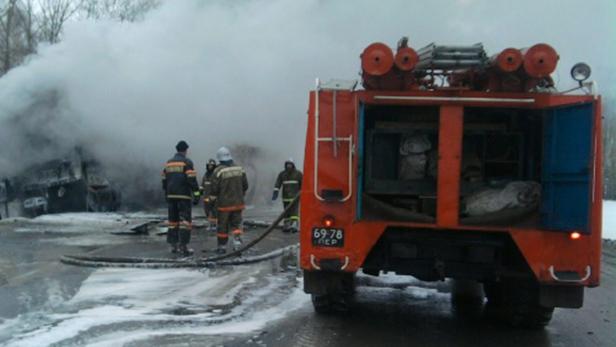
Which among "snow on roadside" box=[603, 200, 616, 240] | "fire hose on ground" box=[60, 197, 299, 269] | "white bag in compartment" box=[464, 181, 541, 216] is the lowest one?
"snow on roadside" box=[603, 200, 616, 240]

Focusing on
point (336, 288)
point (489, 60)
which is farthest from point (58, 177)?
point (489, 60)

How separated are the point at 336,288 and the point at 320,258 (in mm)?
513

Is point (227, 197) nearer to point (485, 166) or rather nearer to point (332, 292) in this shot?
point (332, 292)

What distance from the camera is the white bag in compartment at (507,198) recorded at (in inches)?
206

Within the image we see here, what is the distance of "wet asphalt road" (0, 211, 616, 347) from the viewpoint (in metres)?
5.18

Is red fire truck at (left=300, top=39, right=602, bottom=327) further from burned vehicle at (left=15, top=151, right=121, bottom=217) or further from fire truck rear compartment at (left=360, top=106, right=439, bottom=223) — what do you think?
burned vehicle at (left=15, top=151, right=121, bottom=217)

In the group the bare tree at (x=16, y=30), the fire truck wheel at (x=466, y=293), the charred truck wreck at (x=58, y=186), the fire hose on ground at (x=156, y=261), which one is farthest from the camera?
the bare tree at (x=16, y=30)

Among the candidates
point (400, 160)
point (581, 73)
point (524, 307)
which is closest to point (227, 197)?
point (400, 160)

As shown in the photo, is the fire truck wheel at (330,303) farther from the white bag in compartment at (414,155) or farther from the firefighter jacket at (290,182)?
the firefighter jacket at (290,182)

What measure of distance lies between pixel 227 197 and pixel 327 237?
395cm

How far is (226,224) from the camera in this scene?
8906 millimetres

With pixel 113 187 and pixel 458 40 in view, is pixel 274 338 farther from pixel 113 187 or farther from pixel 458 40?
pixel 113 187

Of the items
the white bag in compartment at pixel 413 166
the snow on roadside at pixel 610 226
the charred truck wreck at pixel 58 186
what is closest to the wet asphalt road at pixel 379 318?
the white bag in compartment at pixel 413 166

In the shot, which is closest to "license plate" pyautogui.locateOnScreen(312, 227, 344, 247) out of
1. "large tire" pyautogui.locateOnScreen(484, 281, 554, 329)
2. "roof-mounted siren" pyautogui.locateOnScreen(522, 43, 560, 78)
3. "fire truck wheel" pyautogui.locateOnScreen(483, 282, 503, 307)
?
"large tire" pyautogui.locateOnScreen(484, 281, 554, 329)
